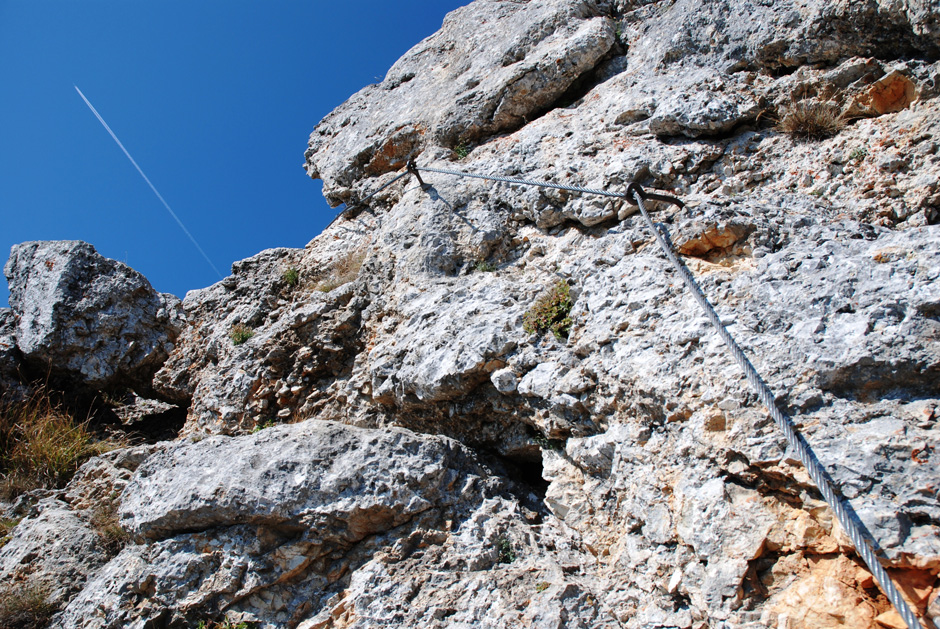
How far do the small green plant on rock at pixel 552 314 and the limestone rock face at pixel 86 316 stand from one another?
692 cm

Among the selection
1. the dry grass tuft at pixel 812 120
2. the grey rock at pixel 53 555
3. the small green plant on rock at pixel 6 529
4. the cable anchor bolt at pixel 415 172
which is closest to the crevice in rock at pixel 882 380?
the dry grass tuft at pixel 812 120

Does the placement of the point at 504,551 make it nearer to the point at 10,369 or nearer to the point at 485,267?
the point at 485,267

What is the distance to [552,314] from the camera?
4660 millimetres

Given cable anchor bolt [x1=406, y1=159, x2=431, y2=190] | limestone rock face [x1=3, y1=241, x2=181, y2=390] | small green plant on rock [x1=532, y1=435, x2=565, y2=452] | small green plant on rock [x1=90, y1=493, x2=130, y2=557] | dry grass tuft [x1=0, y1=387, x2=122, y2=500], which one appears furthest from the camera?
limestone rock face [x1=3, y1=241, x2=181, y2=390]

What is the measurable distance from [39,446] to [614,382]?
760 centimetres

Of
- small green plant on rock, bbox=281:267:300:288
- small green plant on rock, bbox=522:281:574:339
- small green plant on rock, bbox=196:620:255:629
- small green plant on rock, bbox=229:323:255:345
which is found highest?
small green plant on rock, bbox=281:267:300:288

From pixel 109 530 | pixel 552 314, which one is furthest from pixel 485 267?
pixel 109 530

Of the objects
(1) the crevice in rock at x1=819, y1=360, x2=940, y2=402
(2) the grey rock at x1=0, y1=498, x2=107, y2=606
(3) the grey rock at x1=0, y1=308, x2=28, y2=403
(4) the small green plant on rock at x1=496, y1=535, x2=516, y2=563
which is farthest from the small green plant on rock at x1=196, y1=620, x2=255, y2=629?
(3) the grey rock at x1=0, y1=308, x2=28, y2=403

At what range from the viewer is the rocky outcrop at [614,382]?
2820 millimetres

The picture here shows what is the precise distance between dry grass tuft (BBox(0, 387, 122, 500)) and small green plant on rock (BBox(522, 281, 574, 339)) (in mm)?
6477

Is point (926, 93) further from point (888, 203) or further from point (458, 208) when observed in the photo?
point (458, 208)

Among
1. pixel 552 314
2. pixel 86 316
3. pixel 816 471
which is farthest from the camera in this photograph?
pixel 86 316

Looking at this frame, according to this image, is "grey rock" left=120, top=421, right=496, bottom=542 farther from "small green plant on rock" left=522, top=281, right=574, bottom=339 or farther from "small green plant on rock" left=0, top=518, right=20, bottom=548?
"small green plant on rock" left=0, top=518, right=20, bottom=548

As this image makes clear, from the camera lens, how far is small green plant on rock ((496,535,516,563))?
4.03 meters
